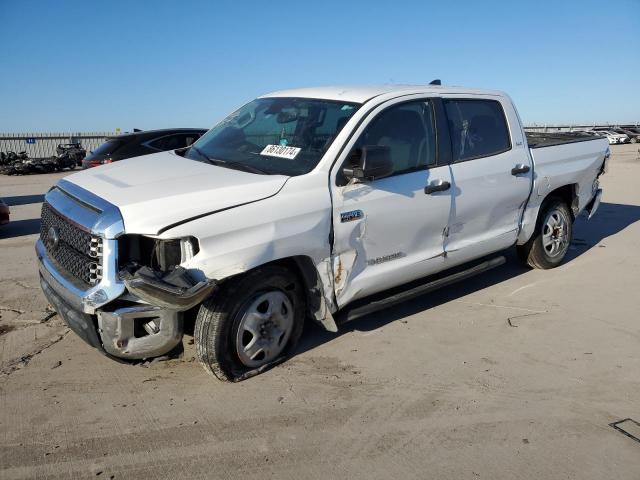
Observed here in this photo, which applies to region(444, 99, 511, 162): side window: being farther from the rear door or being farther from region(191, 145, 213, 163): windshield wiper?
region(191, 145, 213, 163): windshield wiper

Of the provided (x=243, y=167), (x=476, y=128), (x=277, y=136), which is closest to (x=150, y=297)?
(x=243, y=167)

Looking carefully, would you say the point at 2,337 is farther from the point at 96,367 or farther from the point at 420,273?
the point at 420,273

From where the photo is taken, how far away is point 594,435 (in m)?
3.18

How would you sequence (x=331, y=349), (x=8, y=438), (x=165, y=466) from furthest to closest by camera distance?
(x=331, y=349), (x=8, y=438), (x=165, y=466)

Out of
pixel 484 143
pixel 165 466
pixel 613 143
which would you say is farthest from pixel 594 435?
pixel 613 143

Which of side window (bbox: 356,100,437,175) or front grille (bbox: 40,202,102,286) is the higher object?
side window (bbox: 356,100,437,175)

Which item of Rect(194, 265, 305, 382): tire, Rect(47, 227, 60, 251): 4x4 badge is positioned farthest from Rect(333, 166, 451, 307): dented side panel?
Rect(47, 227, 60, 251): 4x4 badge

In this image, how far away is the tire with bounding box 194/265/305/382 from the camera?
11.4 feet

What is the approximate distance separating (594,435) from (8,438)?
11.0 ft

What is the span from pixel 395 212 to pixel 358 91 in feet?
3.61

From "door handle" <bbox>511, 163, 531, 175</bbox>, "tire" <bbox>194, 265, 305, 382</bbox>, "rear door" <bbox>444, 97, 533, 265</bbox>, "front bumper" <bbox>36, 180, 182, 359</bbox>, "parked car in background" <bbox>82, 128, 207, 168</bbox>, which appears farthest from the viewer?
"parked car in background" <bbox>82, 128, 207, 168</bbox>

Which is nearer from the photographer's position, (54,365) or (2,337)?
(54,365)

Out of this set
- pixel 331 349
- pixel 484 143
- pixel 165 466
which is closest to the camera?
pixel 165 466

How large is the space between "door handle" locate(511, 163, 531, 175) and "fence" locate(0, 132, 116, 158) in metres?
28.6
